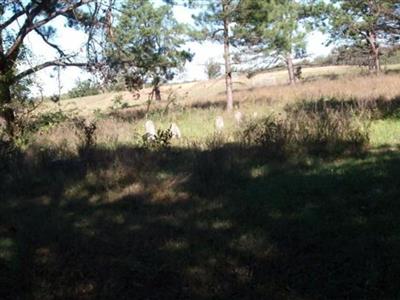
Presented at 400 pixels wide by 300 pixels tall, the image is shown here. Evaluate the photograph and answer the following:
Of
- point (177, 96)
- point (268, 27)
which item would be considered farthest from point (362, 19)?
point (177, 96)

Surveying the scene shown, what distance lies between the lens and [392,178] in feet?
18.7

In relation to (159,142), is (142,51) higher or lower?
higher

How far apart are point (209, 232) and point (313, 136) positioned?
4.13m

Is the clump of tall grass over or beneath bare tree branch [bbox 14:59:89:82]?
beneath

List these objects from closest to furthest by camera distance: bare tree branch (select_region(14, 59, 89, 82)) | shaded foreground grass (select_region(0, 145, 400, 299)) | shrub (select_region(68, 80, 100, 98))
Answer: shaded foreground grass (select_region(0, 145, 400, 299))
bare tree branch (select_region(14, 59, 89, 82))
shrub (select_region(68, 80, 100, 98))

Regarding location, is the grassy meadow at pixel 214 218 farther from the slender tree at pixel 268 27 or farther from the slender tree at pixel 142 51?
the slender tree at pixel 268 27

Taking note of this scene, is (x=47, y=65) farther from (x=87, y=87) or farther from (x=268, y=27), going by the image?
(x=268, y=27)

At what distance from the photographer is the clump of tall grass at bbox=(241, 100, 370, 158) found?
304 inches

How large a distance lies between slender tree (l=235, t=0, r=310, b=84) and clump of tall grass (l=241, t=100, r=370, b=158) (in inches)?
449

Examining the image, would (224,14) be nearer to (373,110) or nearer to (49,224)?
(373,110)

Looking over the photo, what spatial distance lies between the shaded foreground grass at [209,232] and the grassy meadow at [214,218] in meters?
0.01

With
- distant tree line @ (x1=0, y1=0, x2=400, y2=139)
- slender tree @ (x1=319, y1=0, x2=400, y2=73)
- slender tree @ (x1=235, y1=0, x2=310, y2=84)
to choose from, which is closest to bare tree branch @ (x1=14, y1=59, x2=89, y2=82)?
distant tree line @ (x1=0, y1=0, x2=400, y2=139)

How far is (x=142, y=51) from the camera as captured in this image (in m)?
15.8

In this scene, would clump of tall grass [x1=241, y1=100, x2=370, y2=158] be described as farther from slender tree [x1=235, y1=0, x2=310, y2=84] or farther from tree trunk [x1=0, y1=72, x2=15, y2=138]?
slender tree [x1=235, y1=0, x2=310, y2=84]
